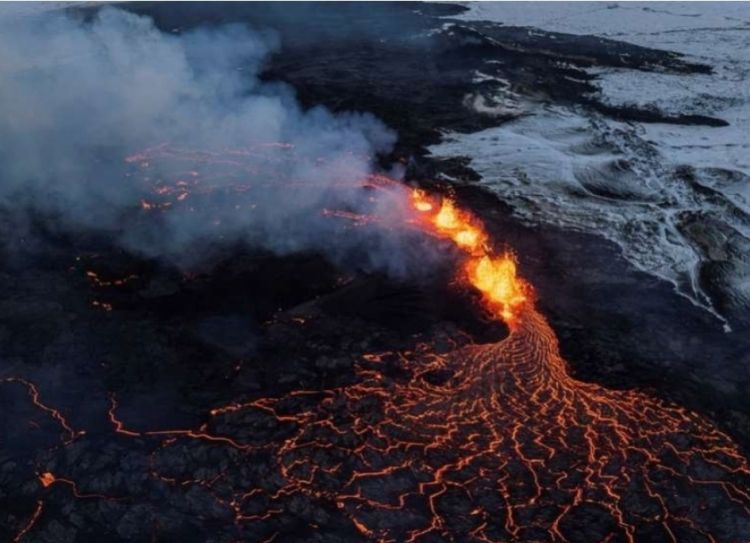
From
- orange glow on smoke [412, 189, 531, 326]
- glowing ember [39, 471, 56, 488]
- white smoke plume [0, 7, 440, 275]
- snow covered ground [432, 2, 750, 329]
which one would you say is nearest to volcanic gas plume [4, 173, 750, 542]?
glowing ember [39, 471, 56, 488]

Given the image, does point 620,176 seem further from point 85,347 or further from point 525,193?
point 85,347

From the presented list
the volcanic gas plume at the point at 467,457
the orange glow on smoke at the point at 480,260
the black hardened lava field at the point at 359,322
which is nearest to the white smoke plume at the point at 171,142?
the black hardened lava field at the point at 359,322

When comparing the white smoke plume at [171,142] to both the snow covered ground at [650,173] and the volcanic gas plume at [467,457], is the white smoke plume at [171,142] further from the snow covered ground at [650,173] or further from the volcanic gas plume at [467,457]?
the snow covered ground at [650,173]

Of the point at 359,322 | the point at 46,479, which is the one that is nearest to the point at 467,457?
the point at 359,322

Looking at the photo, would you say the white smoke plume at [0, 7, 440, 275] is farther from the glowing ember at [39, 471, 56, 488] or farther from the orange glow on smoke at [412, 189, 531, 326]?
the glowing ember at [39, 471, 56, 488]

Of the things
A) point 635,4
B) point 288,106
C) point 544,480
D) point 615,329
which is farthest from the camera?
point 635,4

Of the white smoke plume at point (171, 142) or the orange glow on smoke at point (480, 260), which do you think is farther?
the white smoke plume at point (171, 142)

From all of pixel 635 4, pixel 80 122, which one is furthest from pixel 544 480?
pixel 635 4
